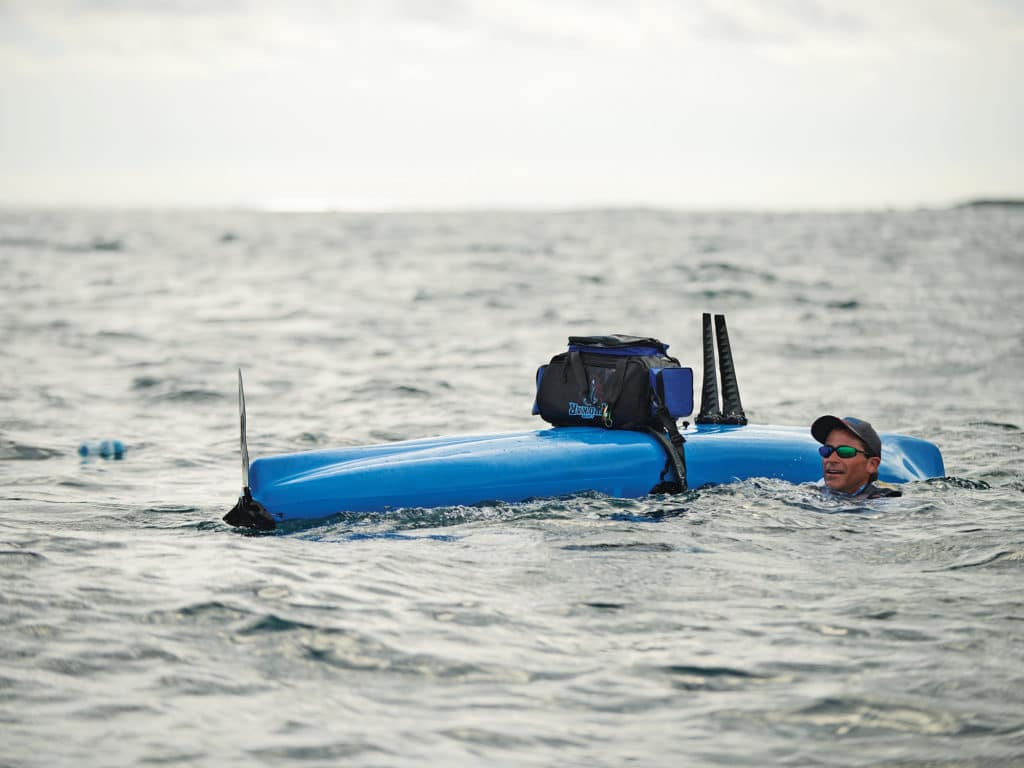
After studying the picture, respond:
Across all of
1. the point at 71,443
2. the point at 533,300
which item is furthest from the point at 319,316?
the point at 71,443

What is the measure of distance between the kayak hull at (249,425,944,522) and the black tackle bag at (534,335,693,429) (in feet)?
0.38

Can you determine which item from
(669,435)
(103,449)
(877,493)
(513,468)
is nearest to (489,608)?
(513,468)

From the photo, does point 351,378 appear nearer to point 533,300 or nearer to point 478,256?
point 533,300

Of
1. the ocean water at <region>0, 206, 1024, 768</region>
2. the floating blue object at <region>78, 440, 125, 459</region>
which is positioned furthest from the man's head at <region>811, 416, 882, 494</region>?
the floating blue object at <region>78, 440, 125, 459</region>

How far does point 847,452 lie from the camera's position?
705 cm

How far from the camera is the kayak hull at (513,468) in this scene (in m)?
6.77

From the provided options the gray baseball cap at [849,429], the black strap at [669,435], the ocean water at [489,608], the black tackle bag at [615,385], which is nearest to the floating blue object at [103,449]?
the ocean water at [489,608]

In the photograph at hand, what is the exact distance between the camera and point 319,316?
23219mm

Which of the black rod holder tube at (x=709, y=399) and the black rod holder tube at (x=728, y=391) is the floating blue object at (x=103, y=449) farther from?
Result: the black rod holder tube at (x=728, y=391)

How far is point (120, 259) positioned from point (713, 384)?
37.5m

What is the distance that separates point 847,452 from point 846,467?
96 mm

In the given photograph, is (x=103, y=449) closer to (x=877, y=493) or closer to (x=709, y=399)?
(x=709, y=399)

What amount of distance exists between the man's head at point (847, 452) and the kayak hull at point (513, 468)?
0.39 metres

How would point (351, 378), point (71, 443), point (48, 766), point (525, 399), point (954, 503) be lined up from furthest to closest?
point (351, 378)
point (525, 399)
point (71, 443)
point (954, 503)
point (48, 766)
